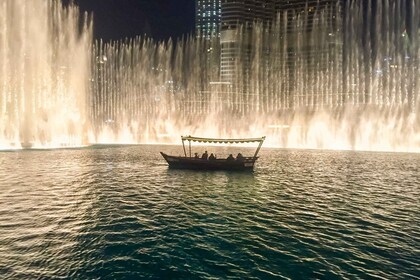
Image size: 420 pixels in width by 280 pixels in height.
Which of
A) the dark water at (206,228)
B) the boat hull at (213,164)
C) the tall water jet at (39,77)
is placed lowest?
the dark water at (206,228)

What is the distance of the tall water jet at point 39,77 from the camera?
64312mm

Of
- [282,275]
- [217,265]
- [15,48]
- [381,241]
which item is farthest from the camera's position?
[15,48]

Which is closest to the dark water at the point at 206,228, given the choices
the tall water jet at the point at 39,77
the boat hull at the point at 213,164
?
the boat hull at the point at 213,164

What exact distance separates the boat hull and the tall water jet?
38.7m

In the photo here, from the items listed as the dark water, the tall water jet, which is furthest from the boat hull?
Result: the tall water jet

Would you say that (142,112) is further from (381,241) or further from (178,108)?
(381,241)

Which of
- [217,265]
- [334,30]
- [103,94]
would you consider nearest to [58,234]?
[217,265]

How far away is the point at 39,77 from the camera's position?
6825 centimetres

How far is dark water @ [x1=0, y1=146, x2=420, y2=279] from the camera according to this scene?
1474 centimetres

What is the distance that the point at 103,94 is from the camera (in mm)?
107688

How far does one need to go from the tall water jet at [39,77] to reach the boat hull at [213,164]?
38691mm

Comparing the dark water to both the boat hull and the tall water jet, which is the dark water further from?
the tall water jet

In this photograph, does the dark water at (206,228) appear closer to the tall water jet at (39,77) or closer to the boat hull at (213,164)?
the boat hull at (213,164)

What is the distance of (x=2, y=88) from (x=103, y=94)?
4352cm
